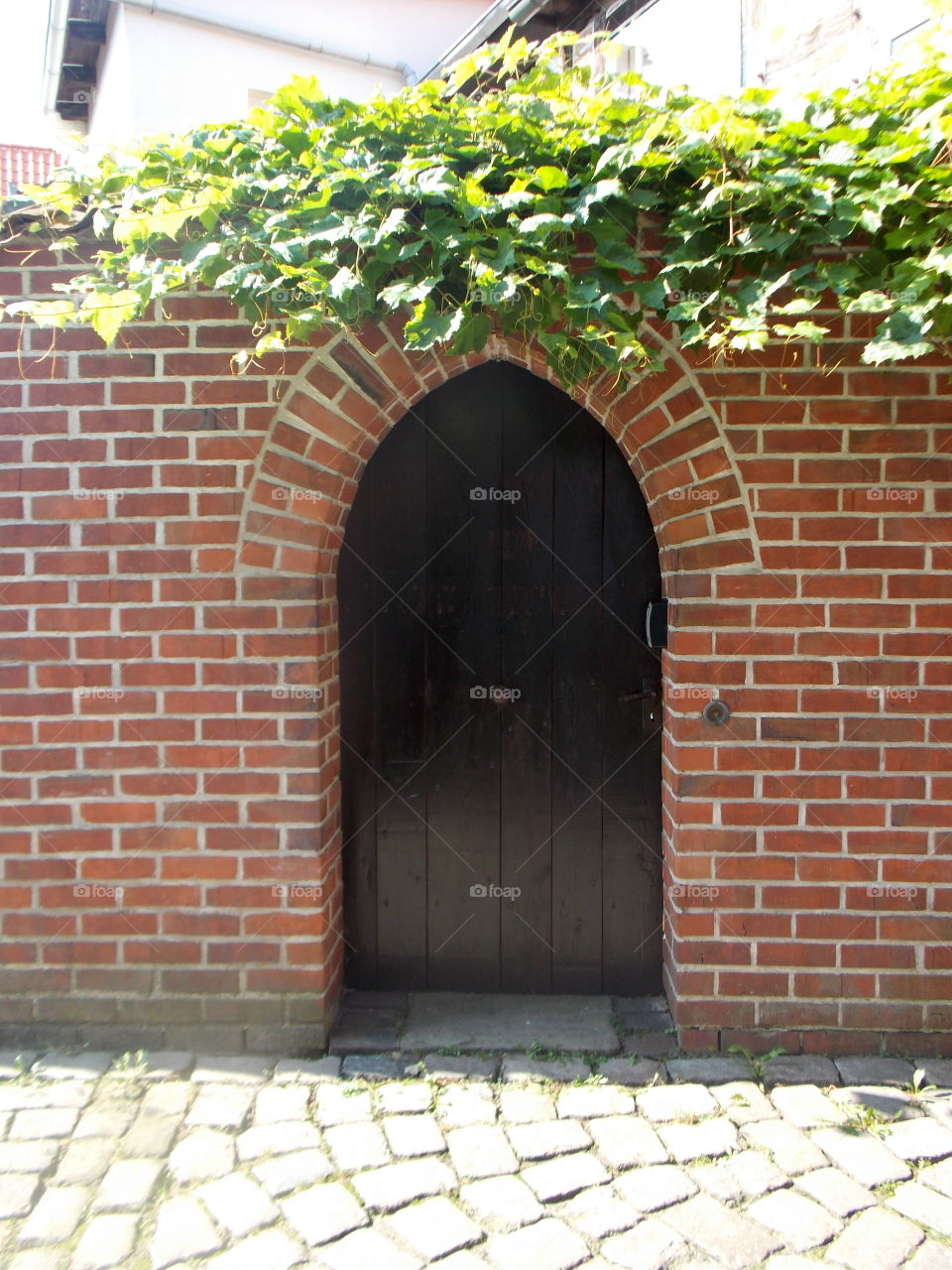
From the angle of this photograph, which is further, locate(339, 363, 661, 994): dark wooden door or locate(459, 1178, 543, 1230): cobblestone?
locate(339, 363, 661, 994): dark wooden door

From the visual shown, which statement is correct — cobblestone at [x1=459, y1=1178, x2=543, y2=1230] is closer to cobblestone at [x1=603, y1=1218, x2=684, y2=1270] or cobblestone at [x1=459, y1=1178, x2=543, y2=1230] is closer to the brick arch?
cobblestone at [x1=603, y1=1218, x2=684, y2=1270]

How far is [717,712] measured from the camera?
340 cm

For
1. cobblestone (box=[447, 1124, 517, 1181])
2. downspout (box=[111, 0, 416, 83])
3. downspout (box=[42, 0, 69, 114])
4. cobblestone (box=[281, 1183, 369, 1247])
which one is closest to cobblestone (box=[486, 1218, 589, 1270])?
cobblestone (box=[447, 1124, 517, 1181])

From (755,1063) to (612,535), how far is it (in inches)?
75.9

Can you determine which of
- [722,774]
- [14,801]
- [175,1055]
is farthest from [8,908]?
[722,774]

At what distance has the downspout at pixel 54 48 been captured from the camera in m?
Result: 9.41

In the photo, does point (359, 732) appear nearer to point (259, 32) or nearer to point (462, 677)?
point (462, 677)

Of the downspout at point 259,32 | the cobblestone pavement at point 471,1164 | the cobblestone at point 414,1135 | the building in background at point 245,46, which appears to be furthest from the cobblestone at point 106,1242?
the downspout at point 259,32

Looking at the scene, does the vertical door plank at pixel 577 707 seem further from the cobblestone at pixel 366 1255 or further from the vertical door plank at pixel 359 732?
the cobblestone at pixel 366 1255

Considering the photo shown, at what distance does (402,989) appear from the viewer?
394 cm

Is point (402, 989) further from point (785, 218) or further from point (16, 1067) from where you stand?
point (785, 218)

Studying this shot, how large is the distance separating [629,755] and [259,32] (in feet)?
29.4

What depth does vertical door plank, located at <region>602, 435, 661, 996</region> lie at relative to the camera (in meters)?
3.79

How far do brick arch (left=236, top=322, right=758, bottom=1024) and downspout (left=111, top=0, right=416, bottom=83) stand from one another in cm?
781
